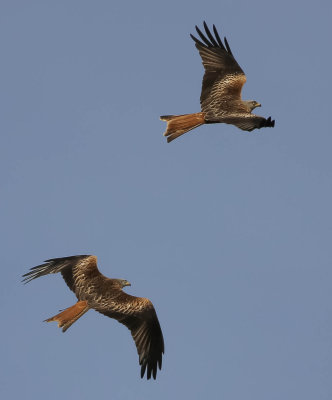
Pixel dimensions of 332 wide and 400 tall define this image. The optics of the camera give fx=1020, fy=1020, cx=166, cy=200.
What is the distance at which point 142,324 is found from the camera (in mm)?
21359

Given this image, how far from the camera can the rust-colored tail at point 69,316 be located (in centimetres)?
2038

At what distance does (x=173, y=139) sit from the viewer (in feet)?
74.4

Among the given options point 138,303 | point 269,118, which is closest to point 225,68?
point 269,118

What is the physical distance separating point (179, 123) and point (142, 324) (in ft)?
15.2

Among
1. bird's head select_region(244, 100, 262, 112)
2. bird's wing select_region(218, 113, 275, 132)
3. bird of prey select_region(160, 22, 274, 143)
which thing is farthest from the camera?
bird's head select_region(244, 100, 262, 112)

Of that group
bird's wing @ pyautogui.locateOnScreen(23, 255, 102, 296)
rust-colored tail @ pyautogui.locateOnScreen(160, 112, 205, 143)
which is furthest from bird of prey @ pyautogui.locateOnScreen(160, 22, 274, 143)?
bird's wing @ pyautogui.locateOnScreen(23, 255, 102, 296)

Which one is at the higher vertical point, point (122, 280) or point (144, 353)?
point (122, 280)

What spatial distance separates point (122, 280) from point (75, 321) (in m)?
1.75

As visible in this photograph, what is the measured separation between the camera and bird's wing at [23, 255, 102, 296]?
21.4m

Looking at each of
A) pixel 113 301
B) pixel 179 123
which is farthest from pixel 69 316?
pixel 179 123

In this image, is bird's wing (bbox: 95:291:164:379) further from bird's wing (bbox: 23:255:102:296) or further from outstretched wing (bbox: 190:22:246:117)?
outstretched wing (bbox: 190:22:246:117)

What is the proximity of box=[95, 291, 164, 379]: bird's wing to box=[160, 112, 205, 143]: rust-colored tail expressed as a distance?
12.4 ft

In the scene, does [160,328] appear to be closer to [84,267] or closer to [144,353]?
[144,353]

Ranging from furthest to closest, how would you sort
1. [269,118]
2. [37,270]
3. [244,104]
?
[244,104]
[37,270]
[269,118]
